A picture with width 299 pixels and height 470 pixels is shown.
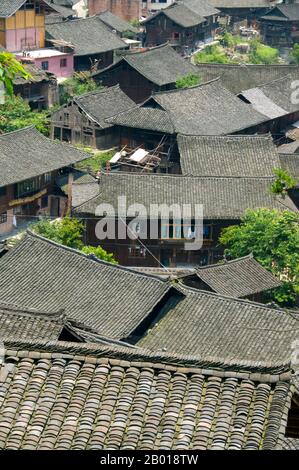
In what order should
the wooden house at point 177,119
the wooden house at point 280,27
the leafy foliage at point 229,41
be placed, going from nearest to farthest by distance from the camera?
the wooden house at point 177,119 → the leafy foliage at point 229,41 → the wooden house at point 280,27

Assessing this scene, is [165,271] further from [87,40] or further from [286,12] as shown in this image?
[286,12]

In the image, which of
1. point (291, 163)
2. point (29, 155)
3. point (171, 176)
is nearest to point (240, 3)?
point (291, 163)

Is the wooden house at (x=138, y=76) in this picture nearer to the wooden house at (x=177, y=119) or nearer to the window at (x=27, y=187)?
the wooden house at (x=177, y=119)

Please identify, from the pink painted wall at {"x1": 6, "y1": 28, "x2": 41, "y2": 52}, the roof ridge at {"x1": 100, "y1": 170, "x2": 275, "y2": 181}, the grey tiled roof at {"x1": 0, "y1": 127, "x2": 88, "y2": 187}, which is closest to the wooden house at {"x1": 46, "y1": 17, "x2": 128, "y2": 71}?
the pink painted wall at {"x1": 6, "y1": 28, "x2": 41, "y2": 52}

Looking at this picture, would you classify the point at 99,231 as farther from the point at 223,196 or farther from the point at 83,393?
the point at 83,393

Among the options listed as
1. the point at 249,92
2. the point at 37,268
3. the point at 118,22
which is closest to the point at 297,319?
the point at 37,268

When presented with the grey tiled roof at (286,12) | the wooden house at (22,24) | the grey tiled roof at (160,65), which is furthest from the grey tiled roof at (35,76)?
the grey tiled roof at (286,12)
